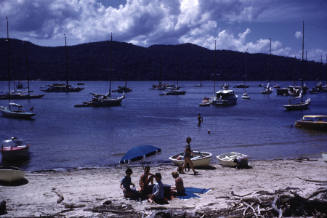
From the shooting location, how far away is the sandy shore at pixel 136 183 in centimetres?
1177

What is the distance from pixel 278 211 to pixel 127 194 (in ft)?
18.8

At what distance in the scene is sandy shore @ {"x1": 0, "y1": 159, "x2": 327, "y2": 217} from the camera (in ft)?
38.6

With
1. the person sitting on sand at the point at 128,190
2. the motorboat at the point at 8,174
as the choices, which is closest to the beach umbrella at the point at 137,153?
the person sitting on sand at the point at 128,190

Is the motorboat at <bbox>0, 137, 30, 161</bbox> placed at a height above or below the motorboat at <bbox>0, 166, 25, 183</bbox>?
below

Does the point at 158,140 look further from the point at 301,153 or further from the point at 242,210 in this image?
the point at 242,210

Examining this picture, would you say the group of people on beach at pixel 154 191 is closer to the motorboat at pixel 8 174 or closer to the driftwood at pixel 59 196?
the driftwood at pixel 59 196

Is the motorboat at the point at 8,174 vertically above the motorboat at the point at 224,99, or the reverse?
the motorboat at the point at 224,99

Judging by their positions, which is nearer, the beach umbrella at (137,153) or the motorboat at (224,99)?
the beach umbrella at (137,153)

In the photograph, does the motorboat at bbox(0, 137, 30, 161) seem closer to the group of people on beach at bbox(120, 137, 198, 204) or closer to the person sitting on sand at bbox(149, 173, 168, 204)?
the group of people on beach at bbox(120, 137, 198, 204)

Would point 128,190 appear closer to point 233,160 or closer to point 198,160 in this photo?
point 198,160

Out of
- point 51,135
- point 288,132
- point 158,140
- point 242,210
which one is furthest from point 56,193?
point 288,132

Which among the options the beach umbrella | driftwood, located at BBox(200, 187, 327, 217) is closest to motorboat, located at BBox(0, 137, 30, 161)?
the beach umbrella

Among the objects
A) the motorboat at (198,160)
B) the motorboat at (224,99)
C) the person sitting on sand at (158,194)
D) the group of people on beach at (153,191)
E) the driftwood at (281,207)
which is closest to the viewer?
the driftwood at (281,207)

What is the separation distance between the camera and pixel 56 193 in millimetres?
14195
